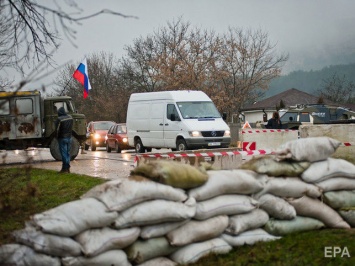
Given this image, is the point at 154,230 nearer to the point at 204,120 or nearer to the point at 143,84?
the point at 204,120

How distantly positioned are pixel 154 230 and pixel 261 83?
144 ft

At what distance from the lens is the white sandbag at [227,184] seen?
6.10 metres

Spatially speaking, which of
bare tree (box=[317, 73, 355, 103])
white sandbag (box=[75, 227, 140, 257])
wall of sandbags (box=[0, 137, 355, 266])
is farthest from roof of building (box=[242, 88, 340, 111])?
white sandbag (box=[75, 227, 140, 257])

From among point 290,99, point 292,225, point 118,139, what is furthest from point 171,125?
point 290,99

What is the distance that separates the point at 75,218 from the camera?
5.21 meters

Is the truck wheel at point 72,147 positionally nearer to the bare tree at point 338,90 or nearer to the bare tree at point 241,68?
the bare tree at point 241,68

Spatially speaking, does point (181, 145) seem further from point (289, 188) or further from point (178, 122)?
point (289, 188)

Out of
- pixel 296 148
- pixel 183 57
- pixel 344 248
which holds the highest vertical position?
pixel 183 57

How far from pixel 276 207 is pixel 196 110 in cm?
1379

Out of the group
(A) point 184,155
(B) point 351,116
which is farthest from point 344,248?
(B) point 351,116

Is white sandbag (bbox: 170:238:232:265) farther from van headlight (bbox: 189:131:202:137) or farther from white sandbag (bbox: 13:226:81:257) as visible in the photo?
van headlight (bbox: 189:131:202:137)

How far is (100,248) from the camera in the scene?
17.3 feet

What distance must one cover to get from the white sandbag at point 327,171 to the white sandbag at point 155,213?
1735 millimetres

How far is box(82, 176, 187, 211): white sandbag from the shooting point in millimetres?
5480
